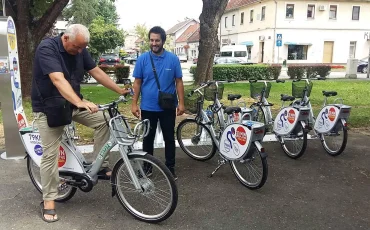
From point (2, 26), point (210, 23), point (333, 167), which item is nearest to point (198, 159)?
point (333, 167)

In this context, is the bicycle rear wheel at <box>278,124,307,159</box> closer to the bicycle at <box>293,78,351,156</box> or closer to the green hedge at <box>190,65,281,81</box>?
the bicycle at <box>293,78,351,156</box>

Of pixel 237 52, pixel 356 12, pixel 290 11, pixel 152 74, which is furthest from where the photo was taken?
pixel 356 12

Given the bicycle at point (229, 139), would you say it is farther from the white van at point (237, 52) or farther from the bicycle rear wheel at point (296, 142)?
the white van at point (237, 52)

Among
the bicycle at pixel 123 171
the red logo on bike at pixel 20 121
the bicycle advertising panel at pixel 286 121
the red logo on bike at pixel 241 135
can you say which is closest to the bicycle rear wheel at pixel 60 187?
the bicycle at pixel 123 171


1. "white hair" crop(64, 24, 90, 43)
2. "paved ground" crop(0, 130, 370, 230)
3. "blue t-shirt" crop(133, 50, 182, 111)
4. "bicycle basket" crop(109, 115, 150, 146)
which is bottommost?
"paved ground" crop(0, 130, 370, 230)

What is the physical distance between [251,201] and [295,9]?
3322cm

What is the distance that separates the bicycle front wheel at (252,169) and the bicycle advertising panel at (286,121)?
1192 mm

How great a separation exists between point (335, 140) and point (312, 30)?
104ft

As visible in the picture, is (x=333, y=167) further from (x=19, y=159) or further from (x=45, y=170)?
(x=19, y=159)

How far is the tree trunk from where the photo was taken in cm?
914

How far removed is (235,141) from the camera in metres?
4.14

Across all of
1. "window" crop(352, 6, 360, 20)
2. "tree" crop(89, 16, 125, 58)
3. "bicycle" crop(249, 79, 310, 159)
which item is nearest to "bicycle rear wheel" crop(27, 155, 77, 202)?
"bicycle" crop(249, 79, 310, 159)

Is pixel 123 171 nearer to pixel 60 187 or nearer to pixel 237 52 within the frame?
pixel 60 187

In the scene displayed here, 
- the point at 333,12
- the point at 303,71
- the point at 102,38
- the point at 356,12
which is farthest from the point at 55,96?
the point at 356,12
